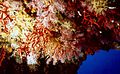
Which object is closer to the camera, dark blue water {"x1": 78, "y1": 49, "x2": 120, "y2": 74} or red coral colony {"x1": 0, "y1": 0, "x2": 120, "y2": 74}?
dark blue water {"x1": 78, "y1": 49, "x2": 120, "y2": 74}

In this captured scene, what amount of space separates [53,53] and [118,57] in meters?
1.12

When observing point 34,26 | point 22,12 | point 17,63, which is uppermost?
Result: point 22,12

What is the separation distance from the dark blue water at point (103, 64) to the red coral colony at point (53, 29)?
0.57 meters

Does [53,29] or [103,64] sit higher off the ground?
[53,29]

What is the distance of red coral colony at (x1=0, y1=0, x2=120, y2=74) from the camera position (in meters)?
3.31

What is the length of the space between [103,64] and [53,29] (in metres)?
1.02

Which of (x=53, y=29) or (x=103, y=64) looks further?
(x=53, y=29)

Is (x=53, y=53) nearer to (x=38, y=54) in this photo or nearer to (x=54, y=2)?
(x=38, y=54)

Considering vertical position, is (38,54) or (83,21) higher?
(83,21)

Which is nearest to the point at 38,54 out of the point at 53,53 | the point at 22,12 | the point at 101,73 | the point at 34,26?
the point at 53,53

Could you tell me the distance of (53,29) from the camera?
354 cm

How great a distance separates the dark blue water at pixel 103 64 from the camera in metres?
3.10

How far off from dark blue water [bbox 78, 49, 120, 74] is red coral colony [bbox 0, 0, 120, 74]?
1.88ft

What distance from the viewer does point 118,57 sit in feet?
10.4
